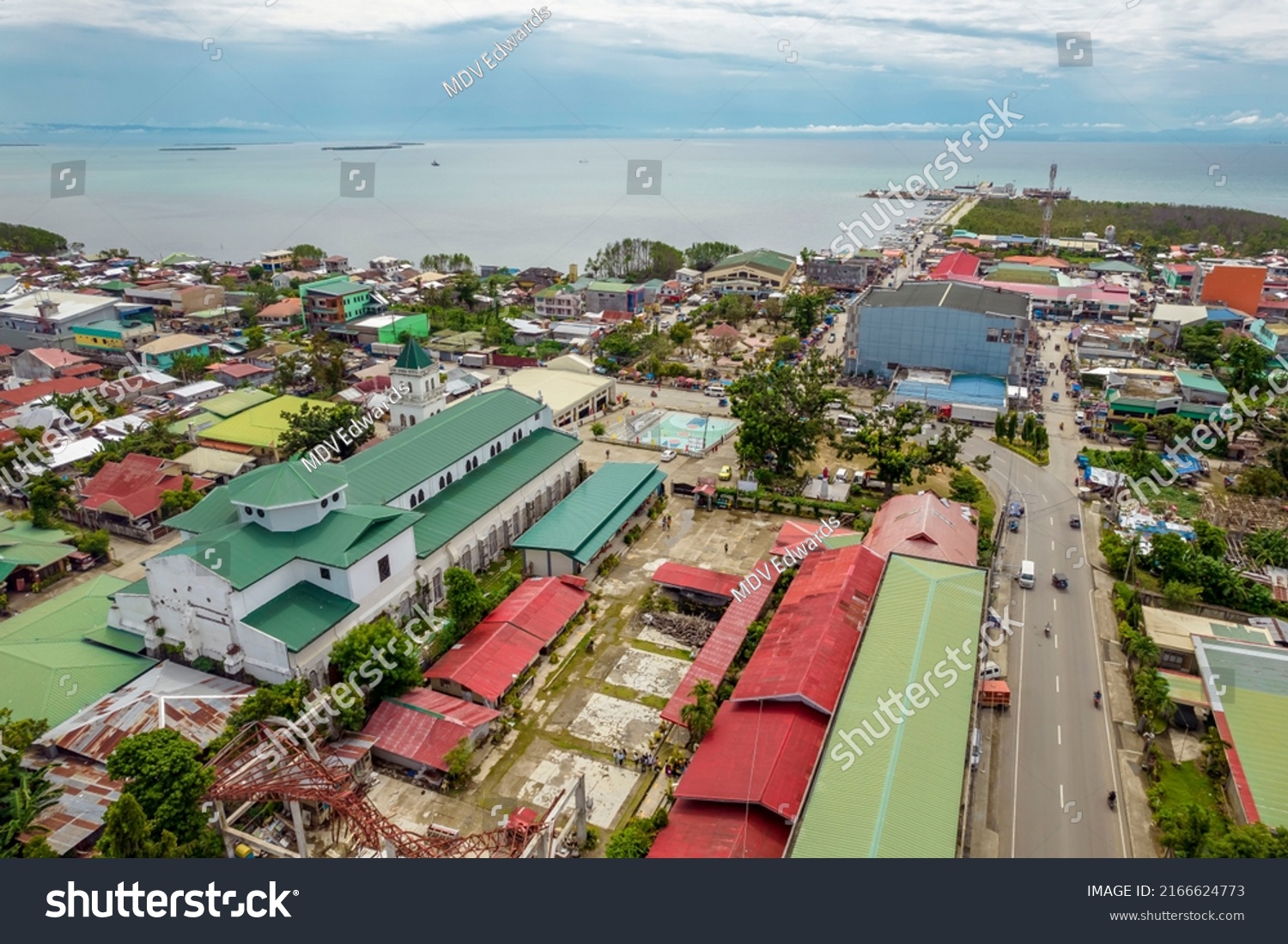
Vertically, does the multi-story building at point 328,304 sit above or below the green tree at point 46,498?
above

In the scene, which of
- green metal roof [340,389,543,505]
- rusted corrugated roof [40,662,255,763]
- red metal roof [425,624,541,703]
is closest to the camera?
rusted corrugated roof [40,662,255,763]

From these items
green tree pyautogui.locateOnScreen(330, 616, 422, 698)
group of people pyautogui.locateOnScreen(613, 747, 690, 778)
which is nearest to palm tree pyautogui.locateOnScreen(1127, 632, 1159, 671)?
group of people pyautogui.locateOnScreen(613, 747, 690, 778)

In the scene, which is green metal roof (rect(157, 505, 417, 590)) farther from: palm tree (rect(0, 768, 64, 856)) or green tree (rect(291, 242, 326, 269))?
green tree (rect(291, 242, 326, 269))

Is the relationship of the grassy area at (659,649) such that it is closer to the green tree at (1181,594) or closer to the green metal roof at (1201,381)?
the green tree at (1181,594)

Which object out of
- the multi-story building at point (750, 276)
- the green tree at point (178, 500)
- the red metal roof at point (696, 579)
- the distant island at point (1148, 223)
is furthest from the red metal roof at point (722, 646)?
the distant island at point (1148, 223)

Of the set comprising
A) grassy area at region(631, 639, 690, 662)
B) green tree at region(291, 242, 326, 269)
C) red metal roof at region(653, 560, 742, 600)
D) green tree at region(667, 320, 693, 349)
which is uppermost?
green tree at region(291, 242, 326, 269)

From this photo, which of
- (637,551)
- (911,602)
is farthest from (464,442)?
(911,602)
